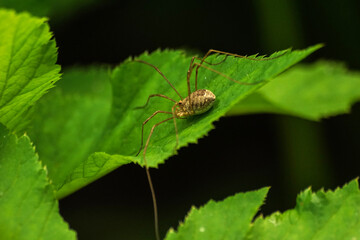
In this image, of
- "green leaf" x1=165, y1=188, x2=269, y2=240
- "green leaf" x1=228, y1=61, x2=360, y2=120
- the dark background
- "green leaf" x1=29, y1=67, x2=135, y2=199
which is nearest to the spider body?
"green leaf" x1=29, y1=67, x2=135, y2=199

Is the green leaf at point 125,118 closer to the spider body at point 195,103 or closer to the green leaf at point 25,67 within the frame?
the spider body at point 195,103

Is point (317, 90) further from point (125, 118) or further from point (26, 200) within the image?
point (26, 200)

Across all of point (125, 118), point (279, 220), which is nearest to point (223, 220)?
point (279, 220)

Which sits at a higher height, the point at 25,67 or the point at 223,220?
the point at 25,67

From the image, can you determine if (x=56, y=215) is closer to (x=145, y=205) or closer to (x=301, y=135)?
(x=145, y=205)

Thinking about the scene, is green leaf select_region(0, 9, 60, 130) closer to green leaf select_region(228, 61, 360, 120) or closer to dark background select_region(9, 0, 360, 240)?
green leaf select_region(228, 61, 360, 120)

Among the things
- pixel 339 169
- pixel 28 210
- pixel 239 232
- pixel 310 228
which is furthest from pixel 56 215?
pixel 339 169
